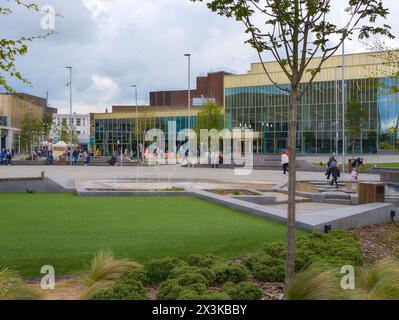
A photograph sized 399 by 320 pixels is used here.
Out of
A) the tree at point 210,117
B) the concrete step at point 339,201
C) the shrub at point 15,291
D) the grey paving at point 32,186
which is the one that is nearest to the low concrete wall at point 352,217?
the concrete step at point 339,201

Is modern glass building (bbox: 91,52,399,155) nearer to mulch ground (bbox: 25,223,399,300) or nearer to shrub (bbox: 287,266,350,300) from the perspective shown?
mulch ground (bbox: 25,223,399,300)

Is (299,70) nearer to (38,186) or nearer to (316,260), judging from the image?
(316,260)

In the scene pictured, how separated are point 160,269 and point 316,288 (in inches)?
93.3

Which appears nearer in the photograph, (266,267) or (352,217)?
(266,267)

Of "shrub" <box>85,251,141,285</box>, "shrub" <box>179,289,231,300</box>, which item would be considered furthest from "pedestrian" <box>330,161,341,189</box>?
"shrub" <box>179,289,231,300</box>

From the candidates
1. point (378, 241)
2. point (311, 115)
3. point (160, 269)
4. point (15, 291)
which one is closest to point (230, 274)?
point (160, 269)

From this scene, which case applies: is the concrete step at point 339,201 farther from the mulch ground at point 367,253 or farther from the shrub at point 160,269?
the shrub at point 160,269

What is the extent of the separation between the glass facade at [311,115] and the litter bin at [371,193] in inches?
2089

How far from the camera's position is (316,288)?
17.9 ft

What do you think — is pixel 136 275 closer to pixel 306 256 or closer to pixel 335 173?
pixel 306 256

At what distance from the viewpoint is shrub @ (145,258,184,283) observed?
691 centimetres

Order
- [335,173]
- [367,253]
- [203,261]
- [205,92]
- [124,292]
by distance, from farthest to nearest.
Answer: [205,92] → [335,173] → [367,253] → [203,261] → [124,292]

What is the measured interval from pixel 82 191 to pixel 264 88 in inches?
2652

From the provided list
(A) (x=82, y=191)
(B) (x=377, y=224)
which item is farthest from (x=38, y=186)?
(B) (x=377, y=224)
